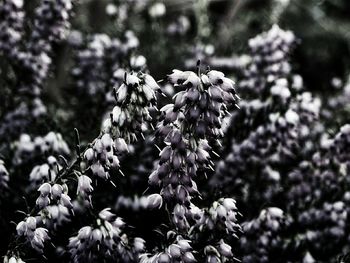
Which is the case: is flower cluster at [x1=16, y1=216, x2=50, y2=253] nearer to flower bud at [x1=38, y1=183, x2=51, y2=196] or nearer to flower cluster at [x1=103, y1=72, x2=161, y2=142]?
flower bud at [x1=38, y1=183, x2=51, y2=196]

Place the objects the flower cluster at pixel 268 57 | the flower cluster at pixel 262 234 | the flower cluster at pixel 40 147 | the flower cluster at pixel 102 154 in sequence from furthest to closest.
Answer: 1. the flower cluster at pixel 268 57
2. the flower cluster at pixel 40 147
3. the flower cluster at pixel 262 234
4. the flower cluster at pixel 102 154

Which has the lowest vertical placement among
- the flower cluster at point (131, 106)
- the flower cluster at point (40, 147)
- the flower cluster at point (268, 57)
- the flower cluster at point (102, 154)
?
the flower cluster at point (102, 154)

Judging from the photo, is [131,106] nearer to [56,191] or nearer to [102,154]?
[102,154]

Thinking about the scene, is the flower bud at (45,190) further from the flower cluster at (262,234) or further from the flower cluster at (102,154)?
the flower cluster at (262,234)

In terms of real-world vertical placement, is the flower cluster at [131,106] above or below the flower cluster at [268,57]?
below

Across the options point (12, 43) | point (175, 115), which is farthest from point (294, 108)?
point (12, 43)

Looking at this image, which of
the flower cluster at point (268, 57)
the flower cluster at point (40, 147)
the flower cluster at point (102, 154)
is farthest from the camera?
the flower cluster at point (268, 57)

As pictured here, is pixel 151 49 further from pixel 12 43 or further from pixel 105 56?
pixel 12 43

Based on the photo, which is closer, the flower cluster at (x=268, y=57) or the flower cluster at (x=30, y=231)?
the flower cluster at (x=30, y=231)

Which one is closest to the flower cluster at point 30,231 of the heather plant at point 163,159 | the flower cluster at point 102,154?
the heather plant at point 163,159

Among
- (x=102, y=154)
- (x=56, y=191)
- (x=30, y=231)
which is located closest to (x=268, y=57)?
(x=102, y=154)

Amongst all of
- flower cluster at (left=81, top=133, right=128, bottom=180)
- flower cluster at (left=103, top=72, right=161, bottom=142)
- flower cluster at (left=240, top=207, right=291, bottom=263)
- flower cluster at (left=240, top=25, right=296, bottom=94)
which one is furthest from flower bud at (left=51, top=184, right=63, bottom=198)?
flower cluster at (left=240, top=25, right=296, bottom=94)
